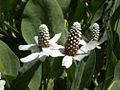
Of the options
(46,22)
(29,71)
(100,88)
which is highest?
(46,22)

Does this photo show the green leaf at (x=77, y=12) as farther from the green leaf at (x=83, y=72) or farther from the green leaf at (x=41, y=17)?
the green leaf at (x=83, y=72)

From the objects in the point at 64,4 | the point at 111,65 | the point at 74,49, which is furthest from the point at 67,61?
the point at 64,4

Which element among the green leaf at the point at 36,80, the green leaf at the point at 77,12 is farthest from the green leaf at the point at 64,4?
the green leaf at the point at 36,80

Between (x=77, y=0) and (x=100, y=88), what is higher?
(x=77, y=0)

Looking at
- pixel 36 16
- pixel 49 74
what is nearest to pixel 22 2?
Result: pixel 36 16

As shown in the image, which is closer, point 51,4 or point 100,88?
point 100,88

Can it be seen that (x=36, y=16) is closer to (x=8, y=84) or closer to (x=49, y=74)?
(x=49, y=74)

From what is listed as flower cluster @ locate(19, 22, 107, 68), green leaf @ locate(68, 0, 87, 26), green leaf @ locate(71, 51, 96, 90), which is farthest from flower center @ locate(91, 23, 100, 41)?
green leaf @ locate(68, 0, 87, 26)
